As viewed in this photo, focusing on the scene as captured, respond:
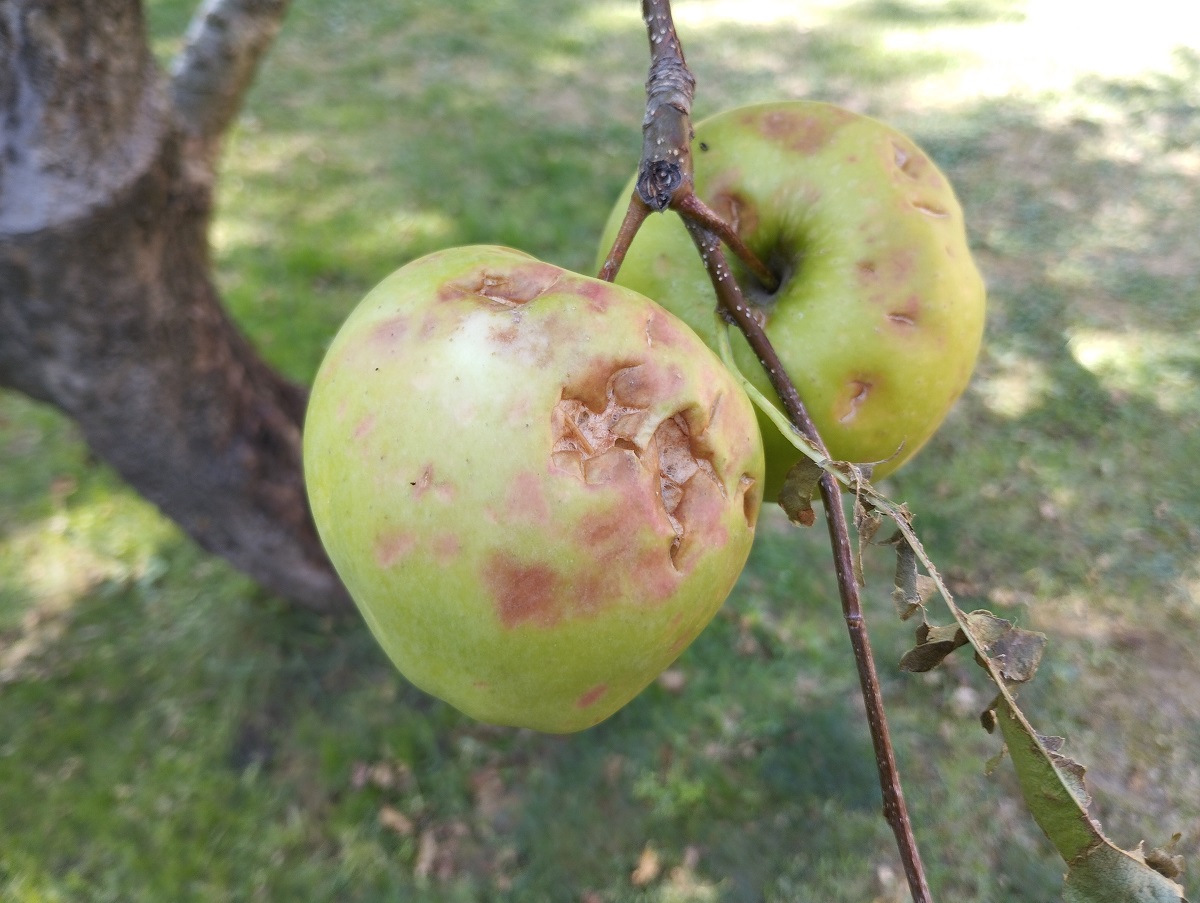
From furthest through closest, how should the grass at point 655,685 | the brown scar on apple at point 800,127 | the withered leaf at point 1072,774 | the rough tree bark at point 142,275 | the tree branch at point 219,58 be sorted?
the grass at point 655,685 < the tree branch at point 219,58 < the rough tree bark at point 142,275 < the brown scar on apple at point 800,127 < the withered leaf at point 1072,774

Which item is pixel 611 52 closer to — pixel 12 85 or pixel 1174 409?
pixel 1174 409

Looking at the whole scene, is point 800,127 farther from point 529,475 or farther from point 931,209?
point 529,475

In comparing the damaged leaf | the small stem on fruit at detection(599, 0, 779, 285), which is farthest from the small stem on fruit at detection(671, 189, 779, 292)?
the damaged leaf

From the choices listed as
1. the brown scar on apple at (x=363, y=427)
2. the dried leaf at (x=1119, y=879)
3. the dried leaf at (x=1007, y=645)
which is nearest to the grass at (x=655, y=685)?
the dried leaf at (x=1119, y=879)

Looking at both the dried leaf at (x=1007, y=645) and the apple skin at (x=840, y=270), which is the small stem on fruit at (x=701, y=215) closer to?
the apple skin at (x=840, y=270)

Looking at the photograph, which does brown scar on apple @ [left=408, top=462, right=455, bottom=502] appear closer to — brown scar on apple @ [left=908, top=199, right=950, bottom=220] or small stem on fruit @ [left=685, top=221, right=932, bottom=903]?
small stem on fruit @ [left=685, top=221, right=932, bottom=903]
